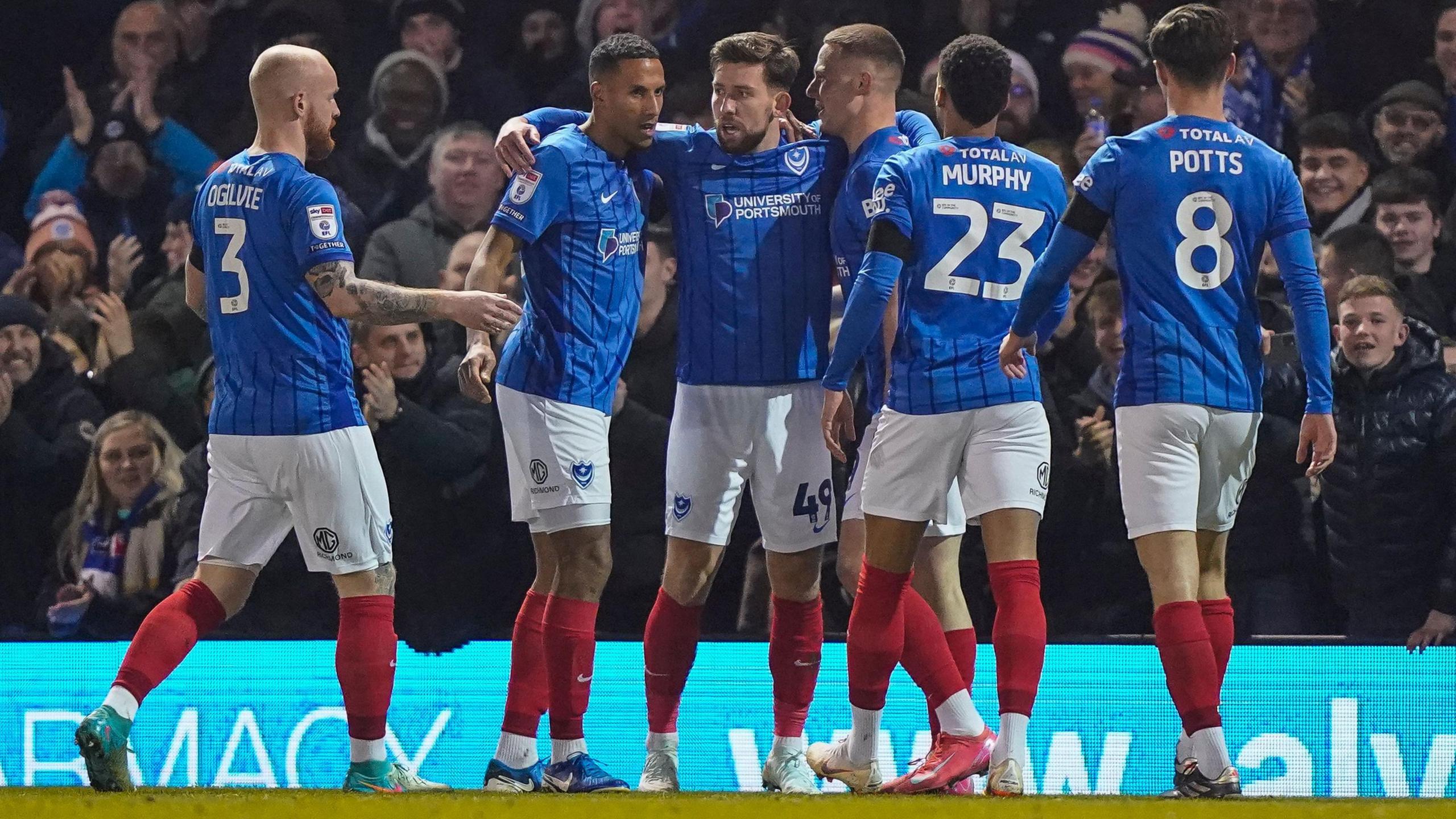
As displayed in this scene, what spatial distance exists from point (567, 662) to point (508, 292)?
321cm

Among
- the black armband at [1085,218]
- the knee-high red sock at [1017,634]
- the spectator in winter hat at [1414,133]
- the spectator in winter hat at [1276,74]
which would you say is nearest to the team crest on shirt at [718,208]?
the black armband at [1085,218]

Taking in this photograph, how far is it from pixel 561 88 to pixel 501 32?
0.44 meters

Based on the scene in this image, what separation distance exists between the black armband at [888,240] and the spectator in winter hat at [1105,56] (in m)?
3.37

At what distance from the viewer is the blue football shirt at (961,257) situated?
156 inches

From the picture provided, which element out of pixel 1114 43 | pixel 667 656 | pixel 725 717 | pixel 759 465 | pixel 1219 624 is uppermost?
pixel 1114 43

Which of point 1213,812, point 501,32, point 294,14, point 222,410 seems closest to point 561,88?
point 501,32

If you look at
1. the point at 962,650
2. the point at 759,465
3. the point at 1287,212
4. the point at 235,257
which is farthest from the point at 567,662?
the point at 1287,212

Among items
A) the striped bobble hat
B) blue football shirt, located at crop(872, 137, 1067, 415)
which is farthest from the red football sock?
the striped bobble hat

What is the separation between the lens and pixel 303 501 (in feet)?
13.2

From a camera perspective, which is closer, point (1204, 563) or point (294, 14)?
point (1204, 563)

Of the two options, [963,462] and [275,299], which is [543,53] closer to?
[275,299]

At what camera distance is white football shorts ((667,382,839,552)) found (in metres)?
4.39

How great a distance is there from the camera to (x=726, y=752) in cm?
642

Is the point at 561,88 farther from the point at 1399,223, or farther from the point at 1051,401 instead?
the point at 1399,223
